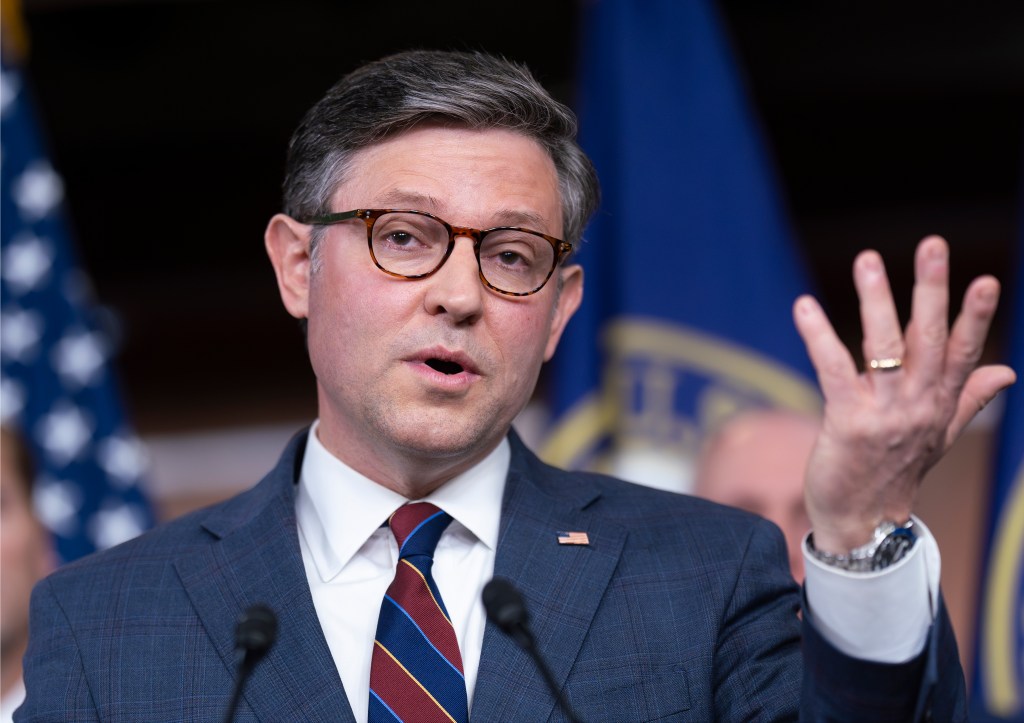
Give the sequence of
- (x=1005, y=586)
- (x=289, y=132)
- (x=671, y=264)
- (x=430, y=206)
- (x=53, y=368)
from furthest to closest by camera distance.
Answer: (x=289, y=132), (x=53, y=368), (x=671, y=264), (x=1005, y=586), (x=430, y=206)

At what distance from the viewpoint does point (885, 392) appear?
3.95 feet

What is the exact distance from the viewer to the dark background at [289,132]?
504 centimetres

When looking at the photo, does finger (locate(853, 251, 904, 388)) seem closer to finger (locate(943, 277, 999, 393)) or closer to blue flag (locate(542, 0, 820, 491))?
finger (locate(943, 277, 999, 393))

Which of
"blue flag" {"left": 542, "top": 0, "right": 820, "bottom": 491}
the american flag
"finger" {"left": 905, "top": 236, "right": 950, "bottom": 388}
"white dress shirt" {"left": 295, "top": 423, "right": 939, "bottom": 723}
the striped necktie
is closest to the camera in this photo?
"finger" {"left": 905, "top": 236, "right": 950, "bottom": 388}

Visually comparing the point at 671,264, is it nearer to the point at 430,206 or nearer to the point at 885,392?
the point at 430,206

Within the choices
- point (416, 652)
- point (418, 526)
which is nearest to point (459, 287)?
point (418, 526)

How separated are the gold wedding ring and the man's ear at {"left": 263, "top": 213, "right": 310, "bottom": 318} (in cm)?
81

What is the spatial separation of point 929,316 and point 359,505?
760mm

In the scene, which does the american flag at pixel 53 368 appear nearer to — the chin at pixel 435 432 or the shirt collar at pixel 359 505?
the shirt collar at pixel 359 505

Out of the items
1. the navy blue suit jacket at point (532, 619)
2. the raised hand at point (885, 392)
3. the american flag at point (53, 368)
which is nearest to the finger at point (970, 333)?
the raised hand at point (885, 392)

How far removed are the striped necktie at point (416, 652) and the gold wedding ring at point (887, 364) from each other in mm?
590

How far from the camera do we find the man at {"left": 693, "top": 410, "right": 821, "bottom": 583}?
283 cm

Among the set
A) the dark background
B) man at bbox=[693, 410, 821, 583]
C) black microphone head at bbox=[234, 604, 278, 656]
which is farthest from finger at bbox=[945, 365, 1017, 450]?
the dark background

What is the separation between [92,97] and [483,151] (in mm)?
4123
